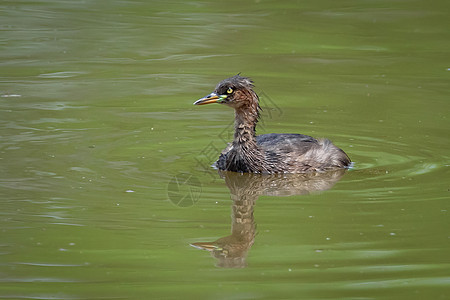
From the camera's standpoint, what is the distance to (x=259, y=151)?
1108cm

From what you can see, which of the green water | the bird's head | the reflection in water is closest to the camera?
the green water

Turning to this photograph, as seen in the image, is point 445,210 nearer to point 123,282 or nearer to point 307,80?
point 123,282

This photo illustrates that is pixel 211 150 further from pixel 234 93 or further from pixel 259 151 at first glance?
pixel 234 93

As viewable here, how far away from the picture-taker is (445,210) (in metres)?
9.16

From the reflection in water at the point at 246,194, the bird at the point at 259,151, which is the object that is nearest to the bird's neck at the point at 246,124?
the bird at the point at 259,151

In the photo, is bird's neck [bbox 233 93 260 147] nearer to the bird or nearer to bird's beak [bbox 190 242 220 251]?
the bird

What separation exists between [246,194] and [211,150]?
178 cm

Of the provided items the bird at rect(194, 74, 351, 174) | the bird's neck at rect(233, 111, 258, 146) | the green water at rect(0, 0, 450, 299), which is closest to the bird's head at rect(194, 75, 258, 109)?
the bird at rect(194, 74, 351, 174)

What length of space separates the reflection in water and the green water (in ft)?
0.11

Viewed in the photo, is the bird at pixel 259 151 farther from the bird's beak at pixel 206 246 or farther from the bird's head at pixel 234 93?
the bird's beak at pixel 206 246

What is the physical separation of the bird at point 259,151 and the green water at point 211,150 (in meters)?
0.24

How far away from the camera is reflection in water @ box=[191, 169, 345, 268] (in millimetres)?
8117

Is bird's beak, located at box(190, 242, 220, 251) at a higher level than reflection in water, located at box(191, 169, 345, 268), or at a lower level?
higher

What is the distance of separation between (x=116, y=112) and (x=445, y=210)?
18.1 ft
